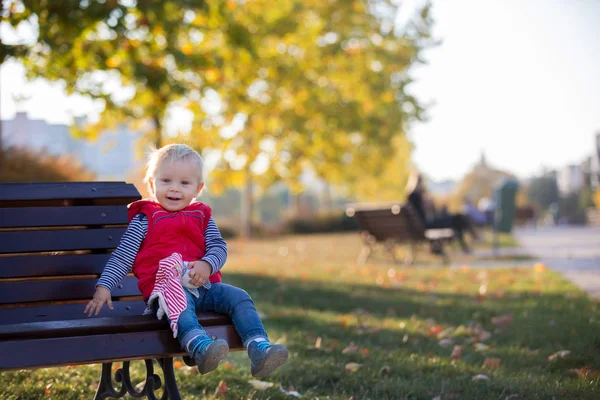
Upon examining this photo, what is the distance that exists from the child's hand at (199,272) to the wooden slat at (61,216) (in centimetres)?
74

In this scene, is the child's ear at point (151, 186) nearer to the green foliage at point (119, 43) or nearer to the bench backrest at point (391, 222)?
the green foliage at point (119, 43)

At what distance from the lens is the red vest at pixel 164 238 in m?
3.59

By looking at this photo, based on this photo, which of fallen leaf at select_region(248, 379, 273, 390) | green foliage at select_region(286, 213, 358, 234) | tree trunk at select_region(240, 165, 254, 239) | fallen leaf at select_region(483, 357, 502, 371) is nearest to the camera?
fallen leaf at select_region(248, 379, 273, 390)

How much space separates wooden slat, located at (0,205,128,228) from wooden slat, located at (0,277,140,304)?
30 cm

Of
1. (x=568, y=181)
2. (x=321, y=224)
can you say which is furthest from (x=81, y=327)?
(x=568, y=181)

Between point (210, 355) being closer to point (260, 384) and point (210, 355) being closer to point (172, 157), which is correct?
point (172, 157)

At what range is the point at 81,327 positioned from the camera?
120 inches

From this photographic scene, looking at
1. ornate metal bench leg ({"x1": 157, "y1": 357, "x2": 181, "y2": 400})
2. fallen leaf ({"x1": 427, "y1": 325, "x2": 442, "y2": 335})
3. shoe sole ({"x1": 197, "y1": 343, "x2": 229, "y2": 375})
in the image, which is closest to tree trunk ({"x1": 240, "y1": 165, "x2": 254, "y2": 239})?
fallen leaf ({"x1": 427, "y1": 325, "x2": 442, "y2": 335})

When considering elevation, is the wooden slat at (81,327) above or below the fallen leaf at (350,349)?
above

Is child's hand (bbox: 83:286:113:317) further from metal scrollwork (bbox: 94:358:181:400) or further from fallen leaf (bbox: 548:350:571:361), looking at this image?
fallen leaf (bbox: 548:350:571:361)

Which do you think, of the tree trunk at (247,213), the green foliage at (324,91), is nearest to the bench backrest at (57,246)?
the green foliage at (324,91)

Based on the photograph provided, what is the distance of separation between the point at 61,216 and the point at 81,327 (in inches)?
40.6

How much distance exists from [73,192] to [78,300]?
1.83 ft

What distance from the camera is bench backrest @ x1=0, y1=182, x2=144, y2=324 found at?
12.3 ft
